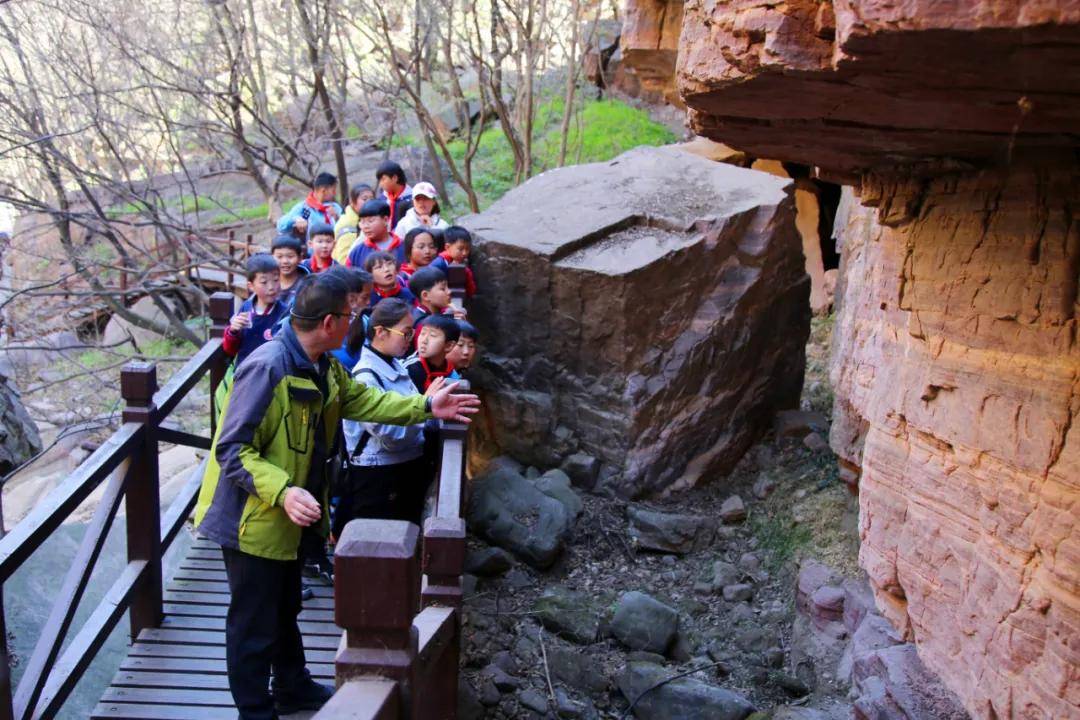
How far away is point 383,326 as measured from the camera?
4387 millimetres

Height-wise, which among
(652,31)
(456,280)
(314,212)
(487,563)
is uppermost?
(652,31)

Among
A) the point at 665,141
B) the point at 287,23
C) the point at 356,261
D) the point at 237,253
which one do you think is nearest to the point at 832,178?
the point at 356,261

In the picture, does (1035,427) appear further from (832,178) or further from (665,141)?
(665,141)

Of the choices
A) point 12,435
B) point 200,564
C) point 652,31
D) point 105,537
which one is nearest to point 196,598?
point 200,564

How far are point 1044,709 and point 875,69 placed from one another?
1872 millimetres

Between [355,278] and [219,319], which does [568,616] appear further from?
[219,319]

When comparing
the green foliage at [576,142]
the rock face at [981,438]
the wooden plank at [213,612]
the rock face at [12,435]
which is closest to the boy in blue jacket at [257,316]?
the wooden plank at [213,612]

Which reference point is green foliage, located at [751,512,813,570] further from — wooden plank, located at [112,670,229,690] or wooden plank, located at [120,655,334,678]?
wooden plank, located at [112,670,229,690]

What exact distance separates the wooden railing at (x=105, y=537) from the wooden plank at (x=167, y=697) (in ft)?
0.74

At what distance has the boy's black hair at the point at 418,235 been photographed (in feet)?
20.8

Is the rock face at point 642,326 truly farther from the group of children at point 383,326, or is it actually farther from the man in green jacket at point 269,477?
the man in green jacket at point 269,477

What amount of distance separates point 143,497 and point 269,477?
1.43 m

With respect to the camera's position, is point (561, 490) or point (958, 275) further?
point (561, 490)

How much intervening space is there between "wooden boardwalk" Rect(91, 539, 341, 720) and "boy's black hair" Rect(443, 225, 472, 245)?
105 inches
